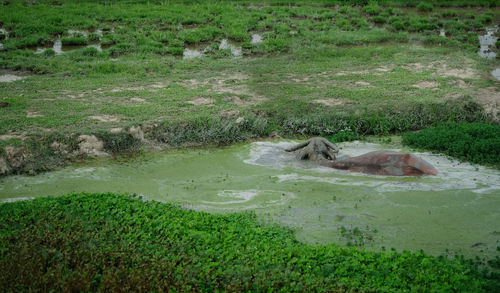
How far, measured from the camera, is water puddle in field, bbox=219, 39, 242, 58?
57.7ft

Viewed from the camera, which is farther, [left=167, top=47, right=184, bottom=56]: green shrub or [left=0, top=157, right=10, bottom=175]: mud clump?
[left=167, top=47, right=184, bottom=56]: green shrub

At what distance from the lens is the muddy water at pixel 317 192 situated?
7.35m

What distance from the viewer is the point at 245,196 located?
8.91m

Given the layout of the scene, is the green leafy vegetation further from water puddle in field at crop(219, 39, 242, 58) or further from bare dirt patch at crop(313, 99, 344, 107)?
water puddle in field at crop(219, 39, 242, 58)

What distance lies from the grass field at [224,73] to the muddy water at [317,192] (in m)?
0.91

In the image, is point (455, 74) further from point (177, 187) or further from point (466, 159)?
point (177, 187)

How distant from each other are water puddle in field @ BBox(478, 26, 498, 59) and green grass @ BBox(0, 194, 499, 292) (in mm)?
14001

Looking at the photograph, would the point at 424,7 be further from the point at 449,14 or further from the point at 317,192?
the point at 317,192

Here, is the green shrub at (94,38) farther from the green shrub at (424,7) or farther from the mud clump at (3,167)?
the green shrub at (424,7)

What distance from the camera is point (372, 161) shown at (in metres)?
9.77

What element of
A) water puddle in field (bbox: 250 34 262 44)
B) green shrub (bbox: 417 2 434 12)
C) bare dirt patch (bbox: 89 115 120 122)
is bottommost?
bare dirt patch (bbox: 89 115 120 122)

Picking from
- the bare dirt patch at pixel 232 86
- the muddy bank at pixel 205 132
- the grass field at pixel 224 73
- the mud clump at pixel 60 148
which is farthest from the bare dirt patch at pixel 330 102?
the mud clump at pixel 60 148

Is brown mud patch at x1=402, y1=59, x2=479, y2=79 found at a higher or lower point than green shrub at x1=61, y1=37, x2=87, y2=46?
lower

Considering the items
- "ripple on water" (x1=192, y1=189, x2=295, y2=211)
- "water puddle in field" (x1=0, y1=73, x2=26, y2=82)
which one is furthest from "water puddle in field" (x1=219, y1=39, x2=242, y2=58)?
"ripple on water" (x1=192, y1=189, x2=295, y2=211)
